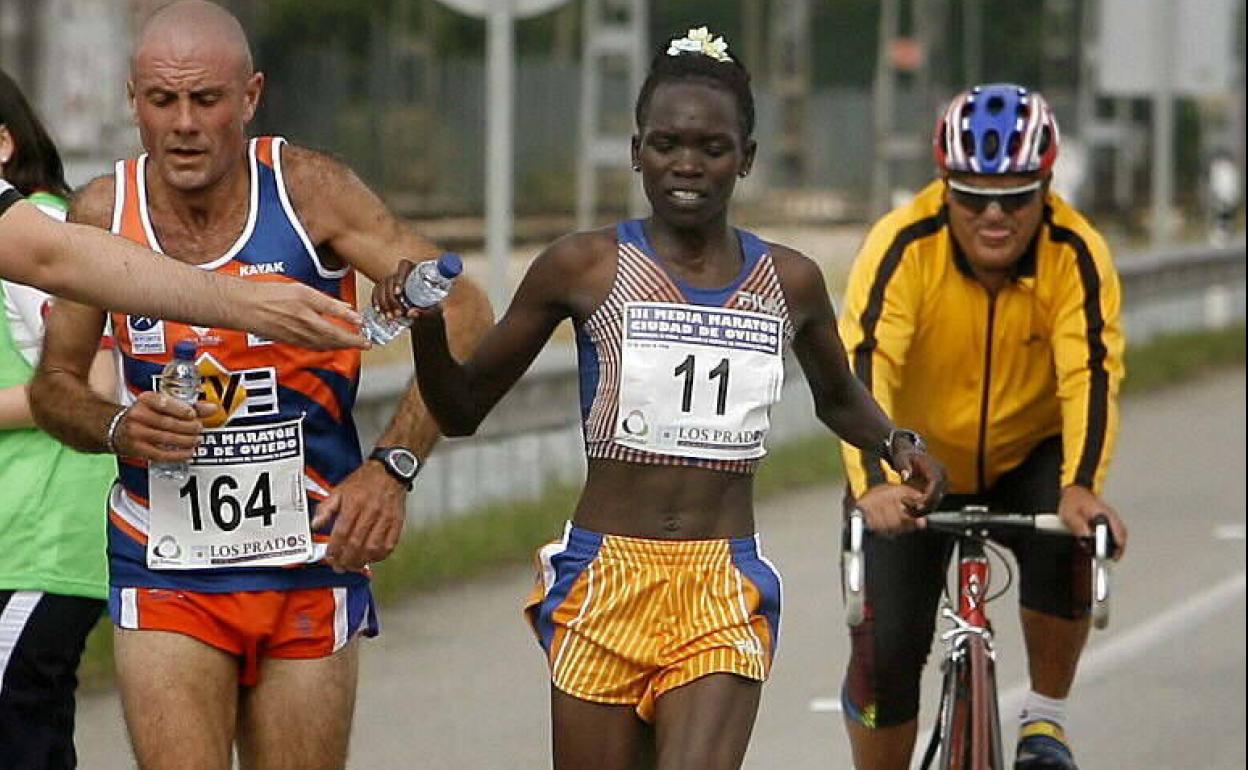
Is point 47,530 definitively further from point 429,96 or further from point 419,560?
point 429,96

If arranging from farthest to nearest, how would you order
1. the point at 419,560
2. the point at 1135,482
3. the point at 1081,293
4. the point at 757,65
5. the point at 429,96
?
1. the point at 757,65
2. the point at 429,96
3. the point at 1135,482
4. the point at 419,560
5. the point at 1081,293

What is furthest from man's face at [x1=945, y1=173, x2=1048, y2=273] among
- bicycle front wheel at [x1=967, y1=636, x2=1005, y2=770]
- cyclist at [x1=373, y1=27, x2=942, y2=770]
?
cyclist at [x1=373, y1=27, x2=942, y2=770]

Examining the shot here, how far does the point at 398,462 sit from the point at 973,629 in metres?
1.89

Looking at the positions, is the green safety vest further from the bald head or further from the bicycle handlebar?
the bicycle handlebar

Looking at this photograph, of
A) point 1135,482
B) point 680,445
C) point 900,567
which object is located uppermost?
point 680,445

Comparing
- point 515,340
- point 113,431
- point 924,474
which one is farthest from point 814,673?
point 113,431

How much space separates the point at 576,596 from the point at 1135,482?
39.6 feet

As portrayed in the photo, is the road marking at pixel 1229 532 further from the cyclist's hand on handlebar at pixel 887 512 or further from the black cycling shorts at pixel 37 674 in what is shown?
the black cycling shorts at pixel 37 674

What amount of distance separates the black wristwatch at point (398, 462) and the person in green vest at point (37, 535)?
860mm

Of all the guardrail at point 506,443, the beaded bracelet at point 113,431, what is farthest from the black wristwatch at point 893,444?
the guardrail at point 506,443

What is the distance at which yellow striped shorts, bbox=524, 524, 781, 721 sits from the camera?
5926 mm

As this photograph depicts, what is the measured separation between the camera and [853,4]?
146 ft

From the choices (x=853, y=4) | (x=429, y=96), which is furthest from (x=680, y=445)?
(x=853, y=4)

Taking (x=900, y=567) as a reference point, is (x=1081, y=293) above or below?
above
